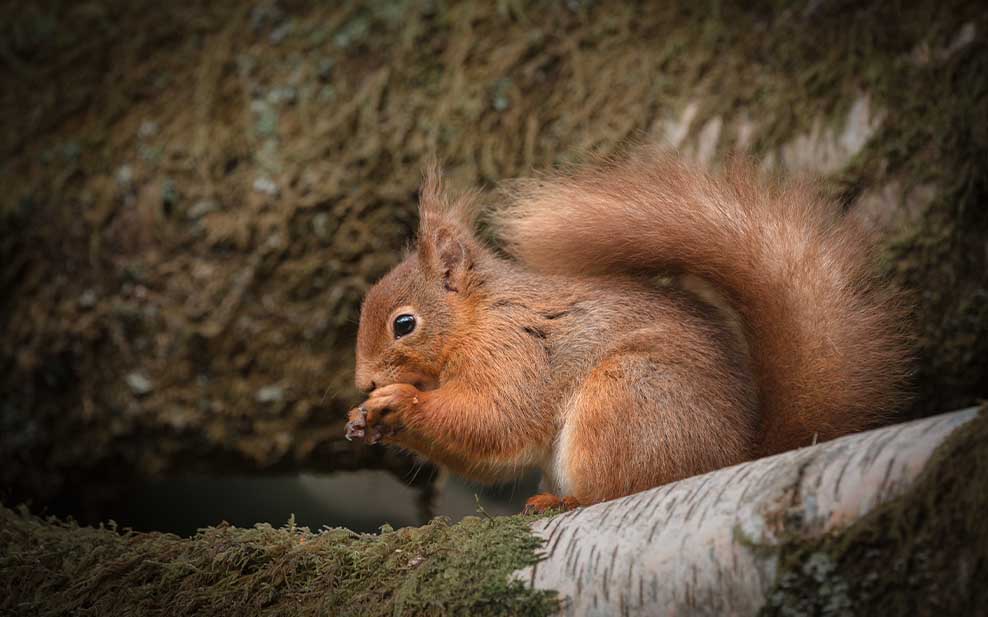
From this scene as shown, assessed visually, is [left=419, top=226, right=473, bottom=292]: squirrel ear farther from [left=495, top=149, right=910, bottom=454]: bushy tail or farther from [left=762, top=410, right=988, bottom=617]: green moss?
[left=762, top=410, right=988, bottom=617]: green moss

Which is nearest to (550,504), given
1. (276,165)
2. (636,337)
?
(636,337)

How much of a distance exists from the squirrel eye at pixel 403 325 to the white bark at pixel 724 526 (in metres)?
0.65

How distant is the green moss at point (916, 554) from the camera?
807 mm

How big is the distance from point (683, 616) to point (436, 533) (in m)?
0.38

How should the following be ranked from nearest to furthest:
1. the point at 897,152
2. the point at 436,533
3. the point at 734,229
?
the point at 436,533 → the point at 734,229 → the point at 897,152

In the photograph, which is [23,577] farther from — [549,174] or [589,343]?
[549,174]

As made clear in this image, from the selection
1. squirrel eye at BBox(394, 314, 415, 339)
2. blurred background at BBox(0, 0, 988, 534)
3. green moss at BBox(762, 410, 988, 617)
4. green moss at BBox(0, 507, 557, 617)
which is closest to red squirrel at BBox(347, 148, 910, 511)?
squirrel eye at BBox(394, 314, 415, 339)

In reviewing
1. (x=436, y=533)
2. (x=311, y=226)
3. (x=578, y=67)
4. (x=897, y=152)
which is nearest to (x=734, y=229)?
(x=436, y=533)

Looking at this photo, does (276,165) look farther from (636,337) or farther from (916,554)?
(916,554)

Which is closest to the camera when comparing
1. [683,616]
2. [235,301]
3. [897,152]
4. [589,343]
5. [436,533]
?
[683,616]

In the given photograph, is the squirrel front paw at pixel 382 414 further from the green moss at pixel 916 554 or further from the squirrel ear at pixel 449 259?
the green moss at pixel 916 554

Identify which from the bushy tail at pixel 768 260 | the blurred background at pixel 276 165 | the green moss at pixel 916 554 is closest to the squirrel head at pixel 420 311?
the bushy tail at pixel 768 260

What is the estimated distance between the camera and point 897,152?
80.6 inches

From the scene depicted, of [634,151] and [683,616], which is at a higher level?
[634,151]
